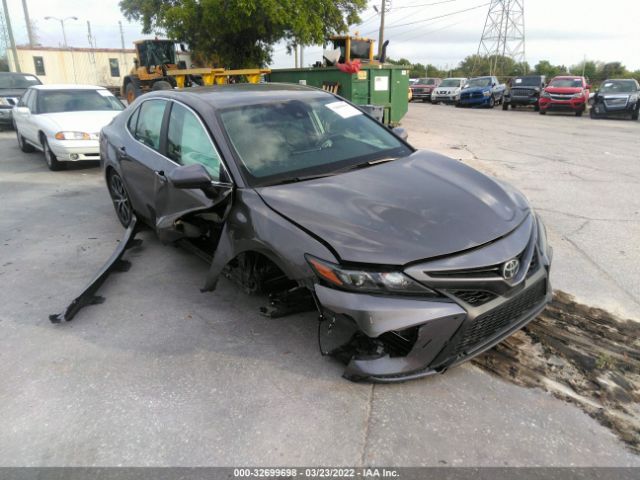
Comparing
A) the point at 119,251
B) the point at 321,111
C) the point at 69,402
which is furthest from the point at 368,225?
the point at 119,251

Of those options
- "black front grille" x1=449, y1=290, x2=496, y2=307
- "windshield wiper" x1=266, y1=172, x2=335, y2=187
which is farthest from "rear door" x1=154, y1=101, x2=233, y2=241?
"black front grille" x1=449, y1=290, x2=496, y2=307

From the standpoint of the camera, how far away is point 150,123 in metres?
4.52

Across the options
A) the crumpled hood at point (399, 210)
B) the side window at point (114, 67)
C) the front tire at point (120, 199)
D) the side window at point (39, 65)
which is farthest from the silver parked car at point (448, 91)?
the side window at point (39, 65)

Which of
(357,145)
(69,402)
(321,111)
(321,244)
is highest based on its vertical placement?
(321,111)

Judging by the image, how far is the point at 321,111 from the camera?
3.98 metres

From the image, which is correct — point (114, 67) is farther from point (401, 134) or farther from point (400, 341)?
point (400, 341)

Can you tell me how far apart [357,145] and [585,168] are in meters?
7.04

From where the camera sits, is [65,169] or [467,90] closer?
[65,169]

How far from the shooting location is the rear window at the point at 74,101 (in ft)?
31.2

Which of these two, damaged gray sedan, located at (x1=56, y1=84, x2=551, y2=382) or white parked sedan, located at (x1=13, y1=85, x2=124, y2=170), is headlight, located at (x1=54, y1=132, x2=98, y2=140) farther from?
damaged gray sedan, located at (x1=56, y1=84, x2=551, y2=382)

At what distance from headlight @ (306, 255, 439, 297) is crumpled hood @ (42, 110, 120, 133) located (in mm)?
7521

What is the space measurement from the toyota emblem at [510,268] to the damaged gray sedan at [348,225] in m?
0.01

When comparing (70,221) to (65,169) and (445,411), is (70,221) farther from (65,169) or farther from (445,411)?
(445,411)

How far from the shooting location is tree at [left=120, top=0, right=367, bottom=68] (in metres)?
20.5
